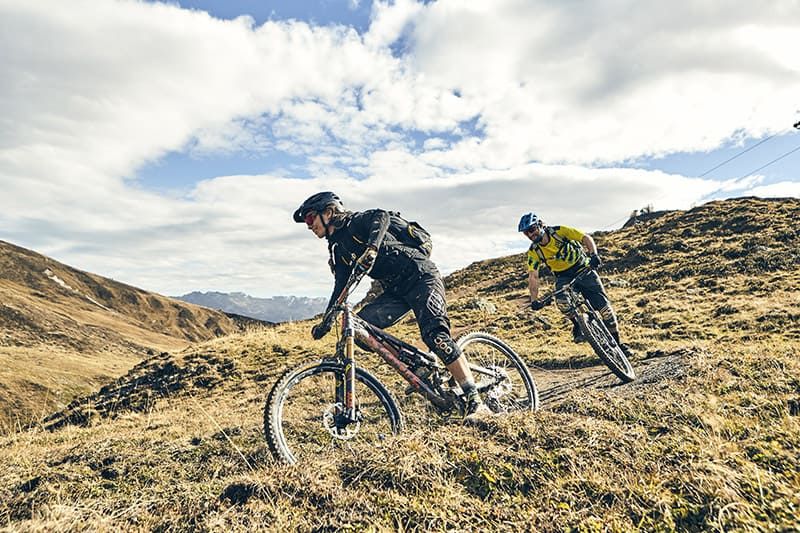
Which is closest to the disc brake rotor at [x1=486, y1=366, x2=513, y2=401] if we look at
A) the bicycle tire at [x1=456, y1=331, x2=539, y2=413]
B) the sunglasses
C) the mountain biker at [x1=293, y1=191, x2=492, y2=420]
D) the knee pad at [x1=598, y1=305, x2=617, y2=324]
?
the bicycle tire at [x1=456, y1=331, x2=539, y2=413]

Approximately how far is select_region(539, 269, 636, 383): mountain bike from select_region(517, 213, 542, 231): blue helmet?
1333 millimetres

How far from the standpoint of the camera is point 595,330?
8625mm

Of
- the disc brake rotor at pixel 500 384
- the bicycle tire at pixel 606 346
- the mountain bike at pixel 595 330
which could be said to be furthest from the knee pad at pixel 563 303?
the disc brake rotor at pixel 500 384

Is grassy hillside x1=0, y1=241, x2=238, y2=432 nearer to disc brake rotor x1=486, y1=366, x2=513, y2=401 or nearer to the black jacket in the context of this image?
the black jacket

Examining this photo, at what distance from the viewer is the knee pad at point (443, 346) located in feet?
17.7

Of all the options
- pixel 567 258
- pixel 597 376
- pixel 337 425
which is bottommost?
pixel 597 376

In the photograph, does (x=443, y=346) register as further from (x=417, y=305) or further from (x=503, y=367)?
(x=503, y=367)

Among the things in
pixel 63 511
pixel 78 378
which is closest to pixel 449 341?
pixel 63 511

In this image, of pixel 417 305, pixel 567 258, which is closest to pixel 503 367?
pixel 417 305

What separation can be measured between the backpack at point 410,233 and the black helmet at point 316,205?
0.65 metres

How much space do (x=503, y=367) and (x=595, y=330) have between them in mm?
3017

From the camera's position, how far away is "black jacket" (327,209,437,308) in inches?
214

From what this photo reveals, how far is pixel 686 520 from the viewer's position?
9.10 ft

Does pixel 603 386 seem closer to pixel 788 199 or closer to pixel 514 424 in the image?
pixel 514 424
